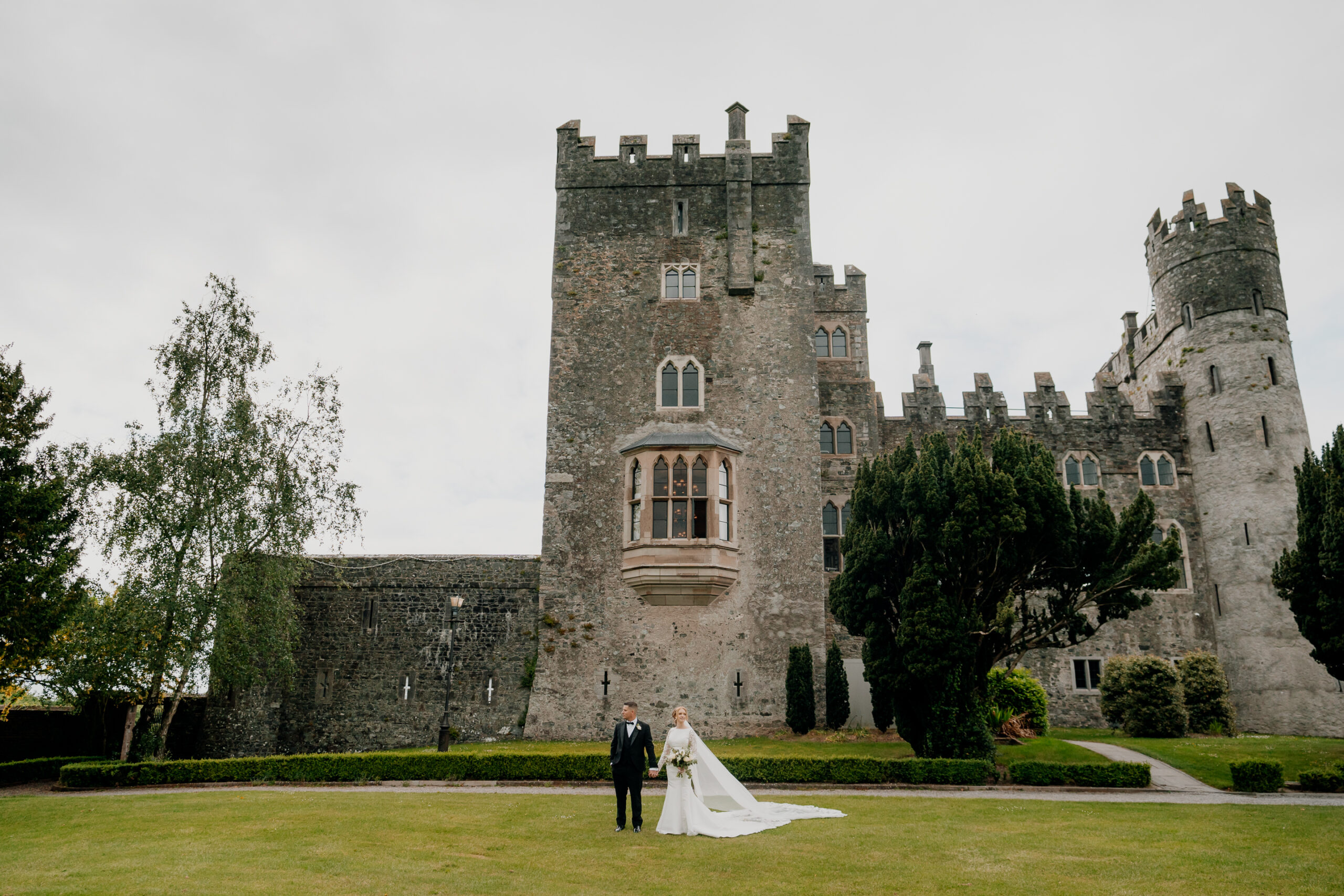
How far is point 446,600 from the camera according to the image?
91.0 ft

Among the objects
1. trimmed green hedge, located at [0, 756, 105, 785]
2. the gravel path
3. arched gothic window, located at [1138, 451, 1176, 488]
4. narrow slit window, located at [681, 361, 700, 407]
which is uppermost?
narrow slit window, located at [681, 361, 700, 407]

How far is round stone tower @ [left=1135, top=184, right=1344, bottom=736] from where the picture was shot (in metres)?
28.6

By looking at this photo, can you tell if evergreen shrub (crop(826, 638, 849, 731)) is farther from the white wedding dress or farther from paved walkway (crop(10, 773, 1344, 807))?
the white wedding dress

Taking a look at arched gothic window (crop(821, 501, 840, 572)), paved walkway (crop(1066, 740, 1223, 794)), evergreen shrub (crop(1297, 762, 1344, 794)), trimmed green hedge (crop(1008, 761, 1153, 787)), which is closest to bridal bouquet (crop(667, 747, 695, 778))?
trimmed green hedge (crop(1008, 761, 1153, 787))

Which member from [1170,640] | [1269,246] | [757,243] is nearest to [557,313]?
[757,243]

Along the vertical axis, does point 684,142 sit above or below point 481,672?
above

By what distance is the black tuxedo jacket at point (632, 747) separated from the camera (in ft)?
39.8

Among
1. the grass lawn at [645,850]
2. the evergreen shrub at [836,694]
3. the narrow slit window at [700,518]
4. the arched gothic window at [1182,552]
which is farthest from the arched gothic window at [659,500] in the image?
the arched gothic window at [1182,552]

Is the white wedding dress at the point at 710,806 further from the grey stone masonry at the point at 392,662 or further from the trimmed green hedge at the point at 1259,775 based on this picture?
the grey stone masonry at the point at 392,662

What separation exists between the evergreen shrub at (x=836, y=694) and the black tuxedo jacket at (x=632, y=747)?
1323 centimetres

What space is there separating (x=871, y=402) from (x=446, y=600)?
16729 millimetres

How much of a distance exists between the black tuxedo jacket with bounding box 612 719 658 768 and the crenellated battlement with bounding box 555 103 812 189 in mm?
20645

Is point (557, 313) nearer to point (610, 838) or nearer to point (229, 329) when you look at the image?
point (229, 329)

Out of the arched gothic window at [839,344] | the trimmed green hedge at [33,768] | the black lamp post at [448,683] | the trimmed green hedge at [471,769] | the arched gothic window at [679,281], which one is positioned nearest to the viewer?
the trimmed green hedge at [471,769]
